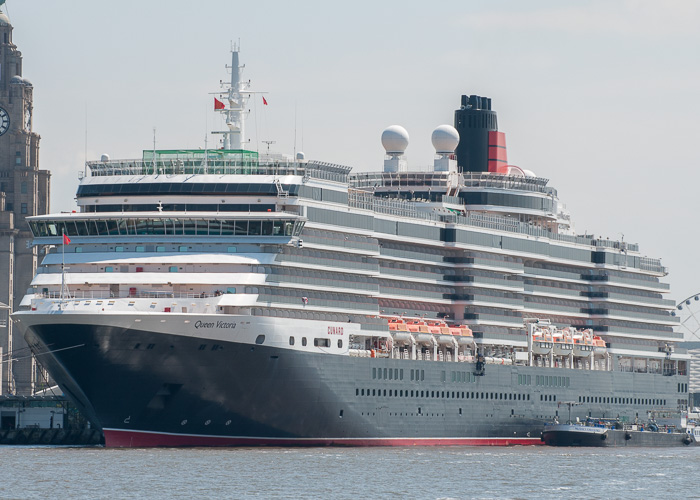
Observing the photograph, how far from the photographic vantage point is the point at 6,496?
67188mm

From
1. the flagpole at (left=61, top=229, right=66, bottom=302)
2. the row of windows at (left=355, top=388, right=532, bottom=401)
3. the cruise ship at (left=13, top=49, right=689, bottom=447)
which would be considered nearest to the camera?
the cruise ship at (left=13, top=49, right=689, bottom=447)

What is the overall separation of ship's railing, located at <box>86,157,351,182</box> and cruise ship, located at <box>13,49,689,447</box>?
0.32 feet

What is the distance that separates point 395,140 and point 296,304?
1043 inches

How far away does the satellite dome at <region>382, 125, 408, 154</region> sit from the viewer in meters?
114

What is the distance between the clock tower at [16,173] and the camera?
6850 inches

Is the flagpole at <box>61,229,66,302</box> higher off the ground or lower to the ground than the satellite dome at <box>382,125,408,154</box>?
lower

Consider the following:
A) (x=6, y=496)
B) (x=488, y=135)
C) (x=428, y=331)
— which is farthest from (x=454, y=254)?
(x=6, y=496)

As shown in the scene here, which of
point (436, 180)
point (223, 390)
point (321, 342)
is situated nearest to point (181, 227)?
point (223, 390)

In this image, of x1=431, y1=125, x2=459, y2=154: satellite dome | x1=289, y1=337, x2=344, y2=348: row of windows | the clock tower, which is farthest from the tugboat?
the clock tower

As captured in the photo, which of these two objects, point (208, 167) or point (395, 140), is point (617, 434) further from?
point (208, 167)

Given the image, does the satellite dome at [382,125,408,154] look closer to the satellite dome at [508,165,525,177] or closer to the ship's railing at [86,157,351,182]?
the satellite dome at [508,165,525,177]

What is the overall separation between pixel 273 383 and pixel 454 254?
2211 cm

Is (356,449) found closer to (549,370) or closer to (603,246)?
(549,370)

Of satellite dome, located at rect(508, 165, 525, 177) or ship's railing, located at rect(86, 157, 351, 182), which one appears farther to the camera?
satellite dome, located at rect(508, 165, 525, 177)
